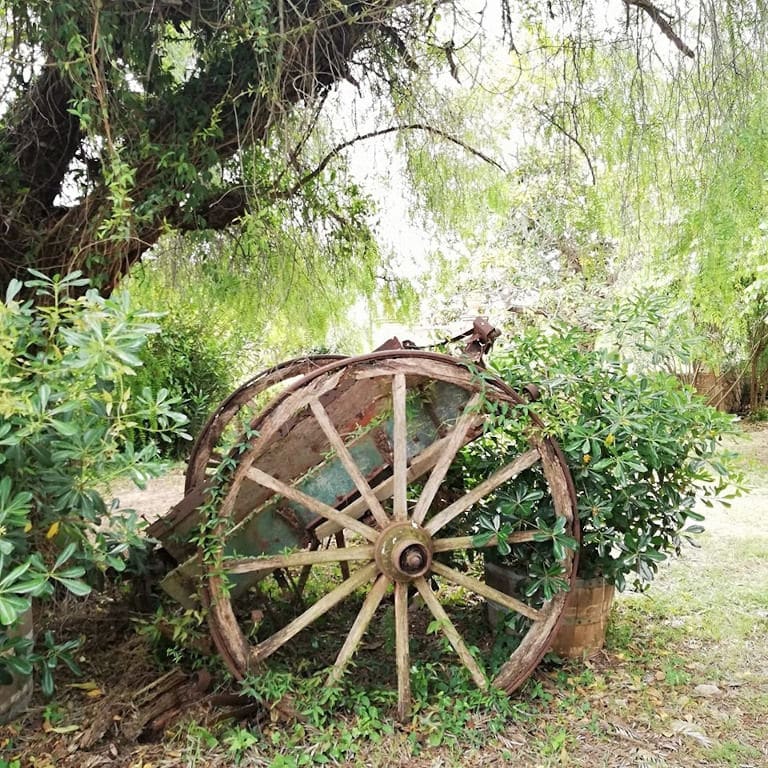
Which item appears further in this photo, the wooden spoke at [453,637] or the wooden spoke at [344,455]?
the wooden spoke at [453,637]

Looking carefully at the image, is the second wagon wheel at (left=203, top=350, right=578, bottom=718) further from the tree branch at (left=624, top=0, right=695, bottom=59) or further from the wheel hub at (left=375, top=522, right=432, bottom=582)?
the tree branch at (left=624, top=0, right=695, bottom=59)

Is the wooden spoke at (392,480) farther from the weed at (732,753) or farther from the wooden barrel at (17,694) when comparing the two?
the weed at (732,753)

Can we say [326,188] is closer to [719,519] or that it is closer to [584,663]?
[584,663]

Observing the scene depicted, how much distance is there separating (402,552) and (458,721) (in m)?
0.76

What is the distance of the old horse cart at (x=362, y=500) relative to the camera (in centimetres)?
290

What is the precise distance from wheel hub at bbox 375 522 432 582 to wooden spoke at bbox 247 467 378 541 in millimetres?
81

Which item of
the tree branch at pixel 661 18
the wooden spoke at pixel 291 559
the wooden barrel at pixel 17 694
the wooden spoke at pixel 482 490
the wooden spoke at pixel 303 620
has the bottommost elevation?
the wooden barrel at pixel 17 694

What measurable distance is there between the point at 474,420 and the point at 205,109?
1885mm

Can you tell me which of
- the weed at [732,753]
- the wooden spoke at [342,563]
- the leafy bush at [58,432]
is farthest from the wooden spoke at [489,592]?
the leafy bush at [58,432]

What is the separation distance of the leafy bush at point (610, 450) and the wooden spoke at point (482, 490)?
0.35 ft

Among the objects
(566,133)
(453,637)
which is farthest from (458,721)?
(566,133)

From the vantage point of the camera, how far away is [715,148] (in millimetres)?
3043

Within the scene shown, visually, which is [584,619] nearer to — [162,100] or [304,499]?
[304,499]

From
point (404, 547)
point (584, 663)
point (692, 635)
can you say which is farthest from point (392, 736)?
point (692, 635)
